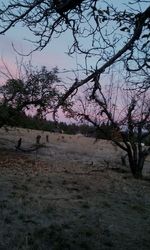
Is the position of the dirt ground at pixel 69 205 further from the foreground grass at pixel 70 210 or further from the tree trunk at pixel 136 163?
the tree trunk at pixel 136 163

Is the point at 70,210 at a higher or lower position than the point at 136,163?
lower

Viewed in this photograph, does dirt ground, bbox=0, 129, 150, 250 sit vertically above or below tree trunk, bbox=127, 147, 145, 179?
below

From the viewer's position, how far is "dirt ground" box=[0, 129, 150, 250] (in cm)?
985

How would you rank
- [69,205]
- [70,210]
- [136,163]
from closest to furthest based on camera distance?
[70,210]
[69,205]
[136,163]

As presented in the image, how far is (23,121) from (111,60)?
59.3 feet

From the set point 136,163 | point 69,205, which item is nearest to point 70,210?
point 69,205

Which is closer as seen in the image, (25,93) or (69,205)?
(69,205)

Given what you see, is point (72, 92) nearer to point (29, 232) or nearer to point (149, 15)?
point (149, 15)

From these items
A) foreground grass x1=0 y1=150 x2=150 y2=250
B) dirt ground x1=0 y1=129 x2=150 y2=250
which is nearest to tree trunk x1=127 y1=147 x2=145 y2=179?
dirt ground x1=0 y1=129 x2=150 y2=250

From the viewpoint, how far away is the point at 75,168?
20.8m

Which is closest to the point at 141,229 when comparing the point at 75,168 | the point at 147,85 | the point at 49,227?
the point at 49,227

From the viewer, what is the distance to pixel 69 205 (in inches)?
510

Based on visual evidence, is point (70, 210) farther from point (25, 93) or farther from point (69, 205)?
point (25, 93)

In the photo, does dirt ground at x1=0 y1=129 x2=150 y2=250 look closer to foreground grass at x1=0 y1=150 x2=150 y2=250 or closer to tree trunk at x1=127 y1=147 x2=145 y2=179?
foreground grass at x1=0 y1=150 x2=150 y2=250
